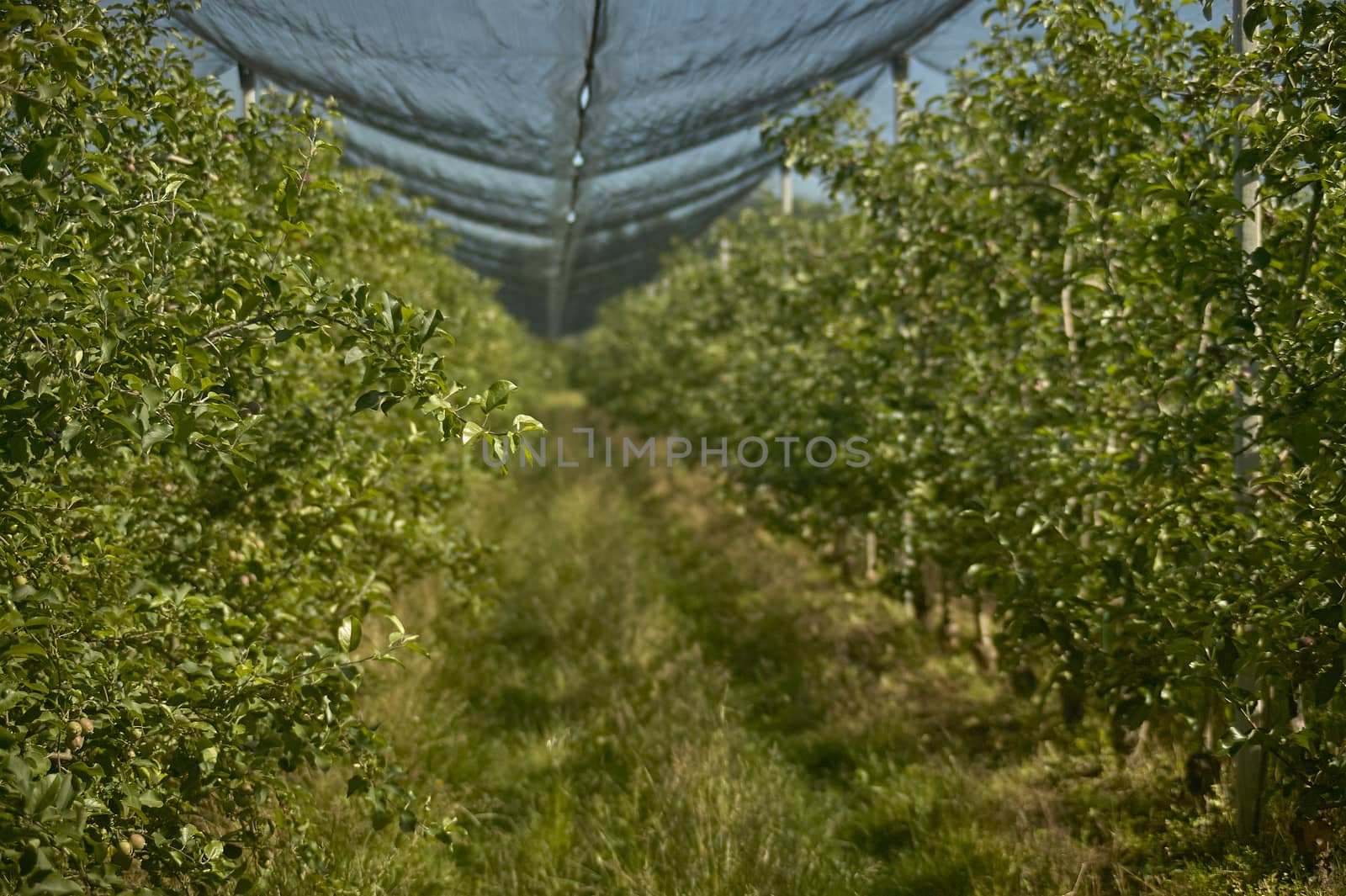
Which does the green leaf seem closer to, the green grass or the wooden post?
the green grass

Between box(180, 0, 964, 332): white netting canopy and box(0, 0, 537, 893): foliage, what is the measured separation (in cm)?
111

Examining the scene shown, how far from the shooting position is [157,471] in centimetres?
283

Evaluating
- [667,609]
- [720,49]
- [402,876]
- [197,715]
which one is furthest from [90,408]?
[667,609]

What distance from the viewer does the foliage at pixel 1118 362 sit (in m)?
2.30

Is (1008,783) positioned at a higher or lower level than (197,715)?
lower

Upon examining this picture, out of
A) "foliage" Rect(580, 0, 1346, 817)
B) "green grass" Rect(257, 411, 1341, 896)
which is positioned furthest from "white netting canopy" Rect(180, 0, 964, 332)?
"green grass" Rect(257, 411, 1341, 896)

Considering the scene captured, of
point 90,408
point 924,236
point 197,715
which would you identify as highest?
point 924,236

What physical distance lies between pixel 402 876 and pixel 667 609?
11.5ft

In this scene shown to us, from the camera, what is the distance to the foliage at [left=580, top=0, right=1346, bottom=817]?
2.30 metres

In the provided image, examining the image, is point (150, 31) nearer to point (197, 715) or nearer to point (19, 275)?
point (19, 275)

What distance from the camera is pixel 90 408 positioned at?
1652 millimetres

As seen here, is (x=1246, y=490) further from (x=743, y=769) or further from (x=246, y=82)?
(x=246, y=82)

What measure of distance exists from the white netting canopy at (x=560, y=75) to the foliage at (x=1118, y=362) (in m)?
0.96

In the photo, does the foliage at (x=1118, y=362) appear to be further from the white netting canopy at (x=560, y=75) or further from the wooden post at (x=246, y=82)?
the wooden post at (x=246, y=82)
